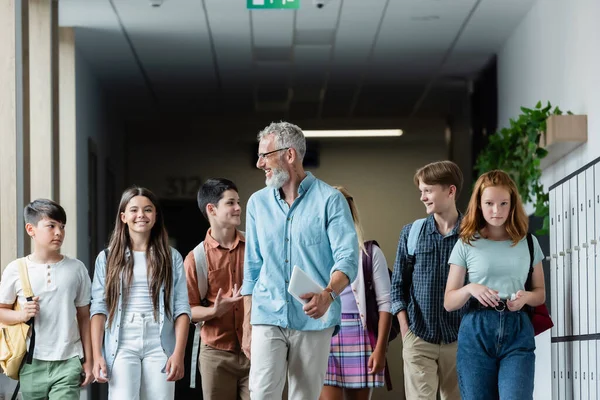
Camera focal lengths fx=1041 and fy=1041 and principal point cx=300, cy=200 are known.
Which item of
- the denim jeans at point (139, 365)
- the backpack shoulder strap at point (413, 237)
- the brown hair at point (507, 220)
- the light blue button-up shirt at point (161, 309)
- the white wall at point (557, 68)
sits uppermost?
the white wall at point (557, 68)

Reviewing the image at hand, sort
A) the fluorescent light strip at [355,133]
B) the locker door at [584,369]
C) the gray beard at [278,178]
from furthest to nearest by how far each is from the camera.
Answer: the fluorescent light strip at [355,133], the locker door at [584,369], the gray beard at [278,178]

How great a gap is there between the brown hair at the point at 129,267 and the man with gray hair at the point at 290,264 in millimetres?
370

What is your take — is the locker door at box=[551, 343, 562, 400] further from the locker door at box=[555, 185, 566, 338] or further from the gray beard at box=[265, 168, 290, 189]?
the gray beard at box=[265, 168, 290, 189]

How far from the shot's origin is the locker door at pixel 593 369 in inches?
170

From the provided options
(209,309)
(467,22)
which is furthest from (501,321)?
(467,22)

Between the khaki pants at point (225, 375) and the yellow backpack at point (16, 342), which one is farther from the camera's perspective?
the khaki pants at point (225, 375)

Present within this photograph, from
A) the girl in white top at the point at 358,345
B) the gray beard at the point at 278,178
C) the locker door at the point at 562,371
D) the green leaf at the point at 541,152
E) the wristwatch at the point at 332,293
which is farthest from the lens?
the green leaf at the point at 541,152

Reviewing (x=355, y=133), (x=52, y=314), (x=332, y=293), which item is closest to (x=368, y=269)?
(x=332, y=293)

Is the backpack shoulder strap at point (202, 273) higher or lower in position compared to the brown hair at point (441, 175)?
lower

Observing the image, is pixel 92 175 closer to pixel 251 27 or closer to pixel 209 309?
pixel 251 27

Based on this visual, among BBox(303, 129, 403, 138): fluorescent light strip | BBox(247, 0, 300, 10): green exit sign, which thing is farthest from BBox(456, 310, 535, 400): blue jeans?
A: BBox(303, 129, 403, 138): fluorescent light strip

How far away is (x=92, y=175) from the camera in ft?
33.7

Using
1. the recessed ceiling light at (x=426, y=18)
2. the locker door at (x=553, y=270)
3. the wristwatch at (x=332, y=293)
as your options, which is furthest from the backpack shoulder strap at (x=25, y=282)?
the recessed ceiling light at (x=426, y=18)

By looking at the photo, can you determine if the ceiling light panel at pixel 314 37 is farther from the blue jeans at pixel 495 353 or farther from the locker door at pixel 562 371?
the blue jeans at pixel 495 353
